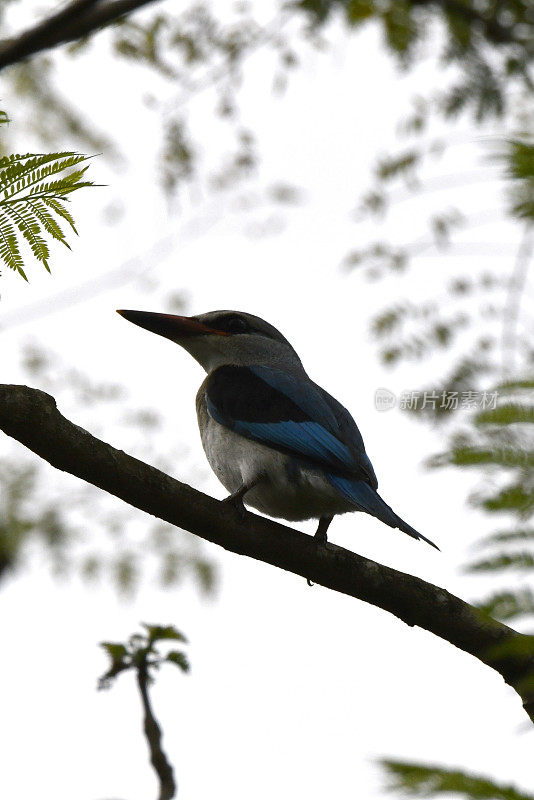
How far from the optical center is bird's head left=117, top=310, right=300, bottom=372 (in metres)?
5.17

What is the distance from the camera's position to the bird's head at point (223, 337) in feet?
17.0

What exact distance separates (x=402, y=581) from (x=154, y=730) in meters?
1.25

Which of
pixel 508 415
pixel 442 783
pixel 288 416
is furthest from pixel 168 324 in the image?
pixel 442 783

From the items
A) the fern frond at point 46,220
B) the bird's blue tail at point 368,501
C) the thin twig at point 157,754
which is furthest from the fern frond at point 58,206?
the bird's blue tail at point 368,501

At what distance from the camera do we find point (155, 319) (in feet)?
16.7

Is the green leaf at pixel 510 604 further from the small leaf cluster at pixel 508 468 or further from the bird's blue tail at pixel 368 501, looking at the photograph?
the bird's blue tail at pixel 368 501

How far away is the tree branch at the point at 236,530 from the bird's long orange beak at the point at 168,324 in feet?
Answer: 6.33

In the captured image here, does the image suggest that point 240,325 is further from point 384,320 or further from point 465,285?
point 465,285

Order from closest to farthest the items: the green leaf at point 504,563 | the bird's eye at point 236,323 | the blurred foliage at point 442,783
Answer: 1. the blurred foliage at point 442,783
2. the green leaf at point 504,563
3. the bird's eye at point 236,323

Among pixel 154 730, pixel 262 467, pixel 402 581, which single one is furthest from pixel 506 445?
pixel 262 467

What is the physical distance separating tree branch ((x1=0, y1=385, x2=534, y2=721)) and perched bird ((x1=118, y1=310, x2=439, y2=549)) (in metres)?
0.34

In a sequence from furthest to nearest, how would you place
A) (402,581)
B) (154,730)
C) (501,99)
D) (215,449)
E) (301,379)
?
1. (501,99)
2. (301,379)
3. (215,449)
4. (402,581)
5. (154,730)

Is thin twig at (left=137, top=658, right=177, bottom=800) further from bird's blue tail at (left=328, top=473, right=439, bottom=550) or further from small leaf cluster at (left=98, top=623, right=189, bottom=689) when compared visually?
bird's blue tail at (left=328, top=473, right=439, bottom=550)

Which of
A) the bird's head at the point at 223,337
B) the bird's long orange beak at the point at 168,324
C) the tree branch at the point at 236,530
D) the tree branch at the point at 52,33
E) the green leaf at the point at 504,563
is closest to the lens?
the green leaf at the point at 504,563
